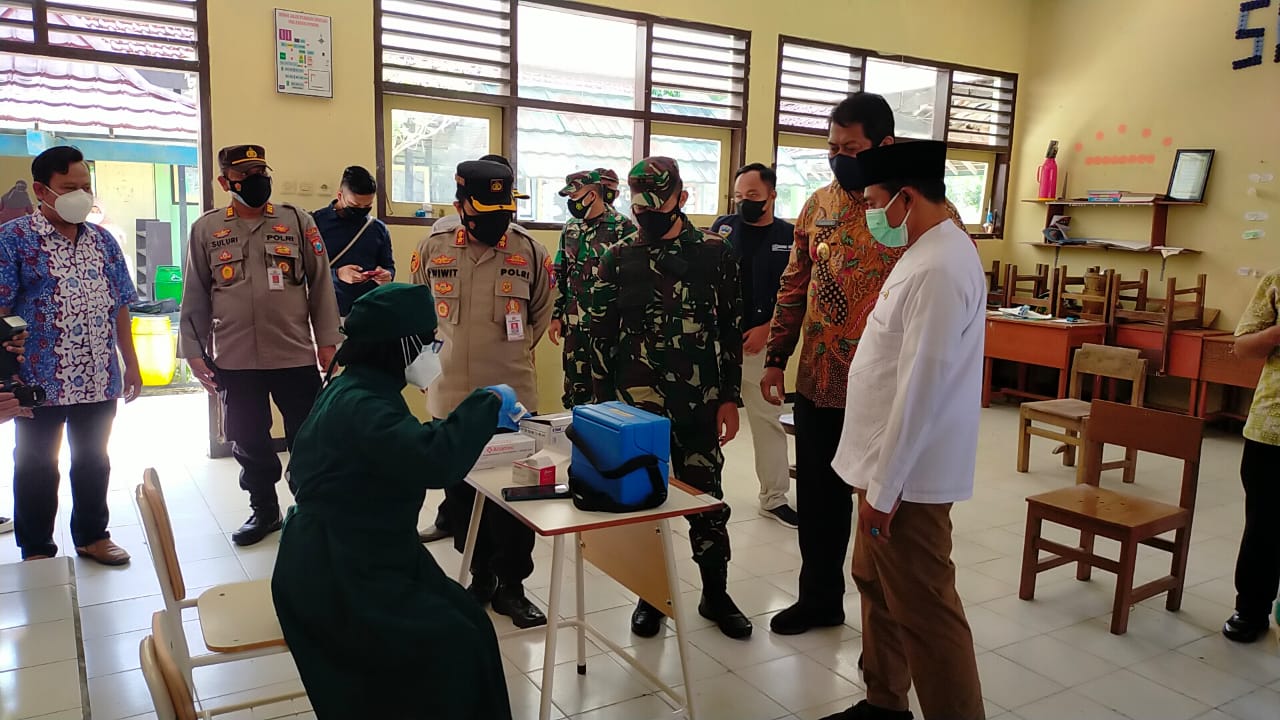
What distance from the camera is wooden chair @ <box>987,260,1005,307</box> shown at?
26.3 ft

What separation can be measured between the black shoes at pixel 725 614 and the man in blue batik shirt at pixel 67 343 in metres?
2.45

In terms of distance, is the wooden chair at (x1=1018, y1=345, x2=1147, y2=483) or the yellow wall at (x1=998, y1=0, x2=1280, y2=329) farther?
the yellow wall at (x1=998, y1=0, x2=1280, y2=329)

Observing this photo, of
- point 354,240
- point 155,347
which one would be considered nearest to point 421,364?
point 354,240

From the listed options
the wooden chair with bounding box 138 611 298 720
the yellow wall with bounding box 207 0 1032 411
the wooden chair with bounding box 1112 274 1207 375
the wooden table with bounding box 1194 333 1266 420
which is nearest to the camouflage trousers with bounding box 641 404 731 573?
the wooden chair with bounding box 138 611 298 720

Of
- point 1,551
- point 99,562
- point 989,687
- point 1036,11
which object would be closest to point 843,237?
point 989,687

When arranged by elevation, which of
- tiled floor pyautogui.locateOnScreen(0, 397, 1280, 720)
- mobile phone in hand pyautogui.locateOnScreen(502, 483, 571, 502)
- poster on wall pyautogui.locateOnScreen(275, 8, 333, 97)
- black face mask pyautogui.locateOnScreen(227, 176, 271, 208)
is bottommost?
tiled floor pyautogui.locateOnScreen(0, 397, 1280, 720)

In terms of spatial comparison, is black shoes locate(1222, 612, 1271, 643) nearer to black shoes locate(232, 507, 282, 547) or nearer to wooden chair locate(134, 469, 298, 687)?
wooden chair locate(134, 469, 298, 687)

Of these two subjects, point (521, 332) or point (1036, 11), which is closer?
point (521, 332)

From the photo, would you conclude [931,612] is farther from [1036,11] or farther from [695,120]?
[1036,11]

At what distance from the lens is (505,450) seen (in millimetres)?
2641

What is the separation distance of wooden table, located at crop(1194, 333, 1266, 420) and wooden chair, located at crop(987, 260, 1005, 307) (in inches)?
76.6

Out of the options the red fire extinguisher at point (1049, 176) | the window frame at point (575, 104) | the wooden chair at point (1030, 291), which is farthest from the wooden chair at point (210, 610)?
the red fire extinguisher at point (1049, 176)

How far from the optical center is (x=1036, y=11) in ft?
26.7

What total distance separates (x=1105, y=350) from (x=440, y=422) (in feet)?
17.1
